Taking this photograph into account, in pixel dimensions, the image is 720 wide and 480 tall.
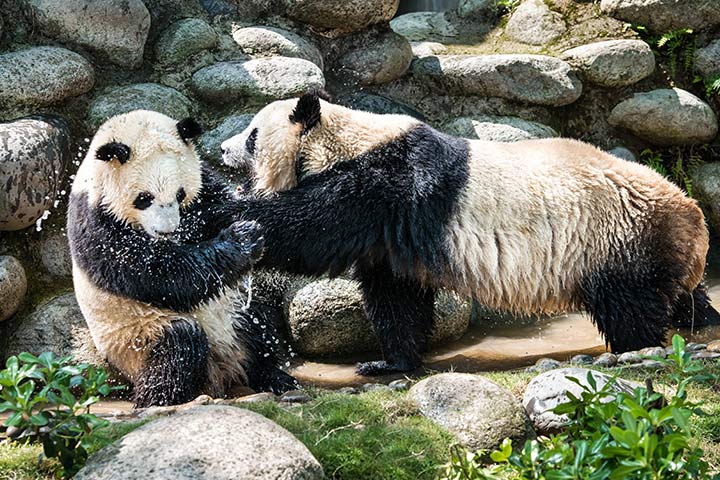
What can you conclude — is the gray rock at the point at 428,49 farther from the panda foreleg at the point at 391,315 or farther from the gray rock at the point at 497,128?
the panda foreleg at the point at 391,315

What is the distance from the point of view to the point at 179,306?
5508mm

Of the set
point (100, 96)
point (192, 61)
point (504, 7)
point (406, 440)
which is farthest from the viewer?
point (504, 7)

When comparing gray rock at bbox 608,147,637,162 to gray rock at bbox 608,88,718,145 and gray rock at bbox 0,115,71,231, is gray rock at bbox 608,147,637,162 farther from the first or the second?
→ gray rock at bbox 0,115,71,231

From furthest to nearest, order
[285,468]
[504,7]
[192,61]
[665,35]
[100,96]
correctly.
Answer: [504,7]
[665,35]
[192,61]
[100,96]
[285,468]

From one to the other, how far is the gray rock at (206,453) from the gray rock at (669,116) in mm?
7192

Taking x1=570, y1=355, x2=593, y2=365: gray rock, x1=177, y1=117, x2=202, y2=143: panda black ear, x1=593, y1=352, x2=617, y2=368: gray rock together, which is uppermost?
x1=177, y1=117, x2=202, y2=143: panda black ear

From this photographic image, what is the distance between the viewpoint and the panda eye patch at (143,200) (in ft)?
17.0

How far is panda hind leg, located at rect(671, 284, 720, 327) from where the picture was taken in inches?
282

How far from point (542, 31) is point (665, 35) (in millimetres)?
1365

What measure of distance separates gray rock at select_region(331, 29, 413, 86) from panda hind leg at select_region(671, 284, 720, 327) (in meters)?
3.96

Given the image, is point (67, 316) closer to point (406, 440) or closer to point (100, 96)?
point (100, 96)

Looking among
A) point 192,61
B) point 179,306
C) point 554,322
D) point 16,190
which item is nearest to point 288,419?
point 179,306

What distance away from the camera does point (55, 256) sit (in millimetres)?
7176

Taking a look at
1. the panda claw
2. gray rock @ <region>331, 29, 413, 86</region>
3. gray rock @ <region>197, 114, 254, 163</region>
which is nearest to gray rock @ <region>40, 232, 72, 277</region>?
gray rock @ <region>197, 114, 254, 163</region>
